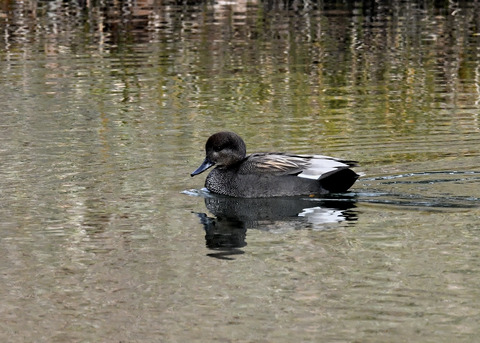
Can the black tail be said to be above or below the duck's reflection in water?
above

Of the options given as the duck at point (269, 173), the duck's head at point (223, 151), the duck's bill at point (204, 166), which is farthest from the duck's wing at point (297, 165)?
the duck's bill at point (204, 166)

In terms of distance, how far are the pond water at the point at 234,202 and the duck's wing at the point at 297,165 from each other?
265 millimetres

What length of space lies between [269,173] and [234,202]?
1.41ft

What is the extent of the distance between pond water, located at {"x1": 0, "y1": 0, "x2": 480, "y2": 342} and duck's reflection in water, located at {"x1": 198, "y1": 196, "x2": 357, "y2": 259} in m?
0.03

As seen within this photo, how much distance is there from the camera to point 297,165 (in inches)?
419

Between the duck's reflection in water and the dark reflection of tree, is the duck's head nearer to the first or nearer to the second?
the duck's reflection in water

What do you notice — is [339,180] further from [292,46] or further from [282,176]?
[292,46]

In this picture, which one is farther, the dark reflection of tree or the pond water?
the dark reflection of tree

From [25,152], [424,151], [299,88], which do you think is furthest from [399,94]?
[25,152]

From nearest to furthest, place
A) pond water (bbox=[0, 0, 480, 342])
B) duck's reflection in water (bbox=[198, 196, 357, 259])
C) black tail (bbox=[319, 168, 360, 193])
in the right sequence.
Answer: pond water (bbox=[0, 0, 480, 342])
duck's reflection in water (bbox=[198, 196, 357, 259])
black tail (bbox=[319, 168, 360, 193])

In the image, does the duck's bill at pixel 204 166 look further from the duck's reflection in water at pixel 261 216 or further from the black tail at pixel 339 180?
the black tail at pixel 339 180

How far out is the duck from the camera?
1044 centimetres

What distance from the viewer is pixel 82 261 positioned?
833 centimetres

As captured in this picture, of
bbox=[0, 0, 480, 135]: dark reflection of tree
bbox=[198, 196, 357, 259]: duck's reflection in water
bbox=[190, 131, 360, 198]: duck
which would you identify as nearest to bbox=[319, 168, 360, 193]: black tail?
bbox=[190, 131, 360, 198]: duck
